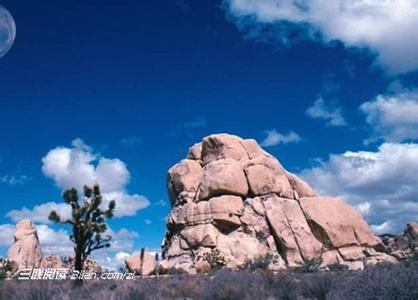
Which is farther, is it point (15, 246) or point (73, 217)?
point (15, 246)

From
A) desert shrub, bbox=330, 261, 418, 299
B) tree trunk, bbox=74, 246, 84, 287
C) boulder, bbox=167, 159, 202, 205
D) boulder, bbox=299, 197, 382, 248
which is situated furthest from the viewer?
boulder, bbox=167, 159, 202, 205

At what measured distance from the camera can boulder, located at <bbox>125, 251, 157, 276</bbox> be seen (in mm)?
50719

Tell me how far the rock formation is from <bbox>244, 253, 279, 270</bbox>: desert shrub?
141 centimetres

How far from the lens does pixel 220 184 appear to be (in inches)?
2048

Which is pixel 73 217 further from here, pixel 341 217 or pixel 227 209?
pixel 341 217

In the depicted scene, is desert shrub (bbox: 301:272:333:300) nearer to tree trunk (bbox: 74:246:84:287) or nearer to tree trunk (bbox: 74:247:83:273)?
tree trunk (bbox: 74:246:84:287)

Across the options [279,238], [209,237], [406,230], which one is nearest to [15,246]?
[209,237]

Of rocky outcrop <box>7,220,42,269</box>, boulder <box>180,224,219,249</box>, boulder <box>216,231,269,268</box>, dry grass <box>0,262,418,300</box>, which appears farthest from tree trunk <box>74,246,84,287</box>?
rocky outcrop <box>7,220,42,269</box>

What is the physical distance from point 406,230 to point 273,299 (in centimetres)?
6020

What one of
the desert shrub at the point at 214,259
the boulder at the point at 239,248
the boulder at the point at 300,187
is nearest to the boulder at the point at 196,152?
the boulder at the point at 300,187

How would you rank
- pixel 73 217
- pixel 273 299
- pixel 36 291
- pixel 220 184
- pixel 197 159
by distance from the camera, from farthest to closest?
pixel 197 159, pixel 220 184, pixel 73 217, pixel 36 291, pixel 273 299

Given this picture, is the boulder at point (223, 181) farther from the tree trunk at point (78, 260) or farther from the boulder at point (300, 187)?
the tree trunk at point (78, 260)

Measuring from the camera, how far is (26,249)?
61562 mm

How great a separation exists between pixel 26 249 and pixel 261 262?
3204 cm
